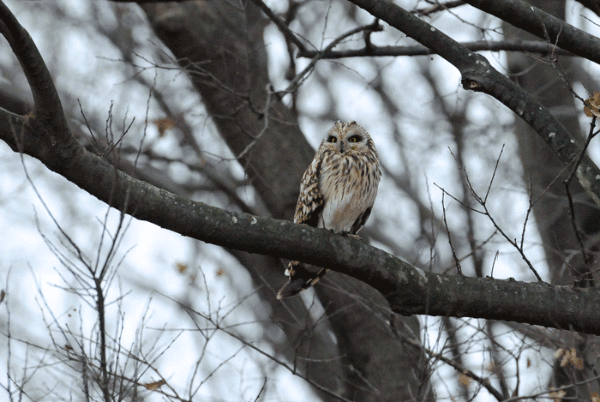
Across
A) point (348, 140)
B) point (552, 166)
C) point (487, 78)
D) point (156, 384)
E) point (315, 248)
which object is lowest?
point (156, 384)

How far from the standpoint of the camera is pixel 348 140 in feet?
18.3

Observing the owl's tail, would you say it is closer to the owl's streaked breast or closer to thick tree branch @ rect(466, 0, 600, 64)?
the owl's streaked breast

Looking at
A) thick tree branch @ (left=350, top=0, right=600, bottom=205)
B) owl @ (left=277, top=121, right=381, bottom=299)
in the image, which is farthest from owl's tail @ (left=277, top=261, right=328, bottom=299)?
thick tree branch @ (left=350, top=0, right=600, bottom=205)

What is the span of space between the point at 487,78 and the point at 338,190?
5.34ft

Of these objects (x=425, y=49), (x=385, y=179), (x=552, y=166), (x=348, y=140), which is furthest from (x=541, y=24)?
(x=385, y=179)

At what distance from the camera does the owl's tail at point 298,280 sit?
457cm

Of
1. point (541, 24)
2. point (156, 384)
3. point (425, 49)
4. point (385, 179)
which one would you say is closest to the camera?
point (156, 384)

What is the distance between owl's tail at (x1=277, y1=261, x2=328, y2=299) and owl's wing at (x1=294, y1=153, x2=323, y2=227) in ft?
1.61

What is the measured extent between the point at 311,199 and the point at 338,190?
0.86 ft

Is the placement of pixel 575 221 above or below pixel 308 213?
below

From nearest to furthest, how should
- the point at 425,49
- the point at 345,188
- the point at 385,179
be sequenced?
1. the point at 425,49
2. the point at 345,188
3. the point at 385,179

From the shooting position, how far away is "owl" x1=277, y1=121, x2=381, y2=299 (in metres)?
4.99

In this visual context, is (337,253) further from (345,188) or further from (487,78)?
(345,188)

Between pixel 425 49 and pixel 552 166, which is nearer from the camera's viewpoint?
pixel 425 49
